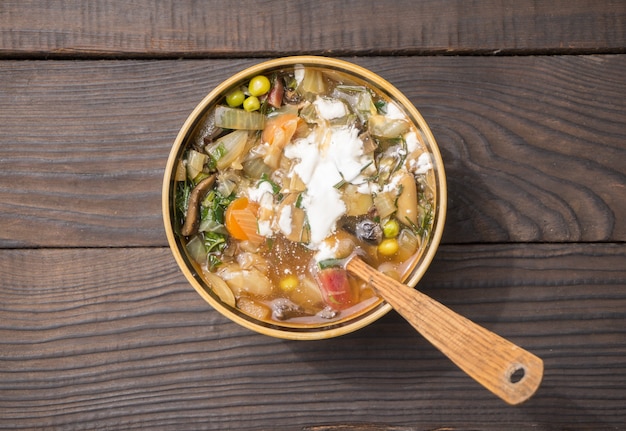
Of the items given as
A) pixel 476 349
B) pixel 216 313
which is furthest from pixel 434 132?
pixel 216 313

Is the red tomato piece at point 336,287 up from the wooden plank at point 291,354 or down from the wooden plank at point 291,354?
up

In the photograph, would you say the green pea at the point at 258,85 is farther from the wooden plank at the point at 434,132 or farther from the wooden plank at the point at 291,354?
the wooden plank at the point at 291,354

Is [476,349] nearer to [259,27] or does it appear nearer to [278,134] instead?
[278,134]

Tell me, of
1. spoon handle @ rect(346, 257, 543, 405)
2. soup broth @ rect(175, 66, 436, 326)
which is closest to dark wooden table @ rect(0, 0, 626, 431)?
soup broth @ rect(175, 66, 436, 326)

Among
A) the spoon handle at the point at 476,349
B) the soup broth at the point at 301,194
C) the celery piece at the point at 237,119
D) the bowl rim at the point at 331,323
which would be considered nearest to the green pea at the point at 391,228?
the soup broth at the point at 301,194

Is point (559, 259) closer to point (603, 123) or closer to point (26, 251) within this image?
point (603, 123)

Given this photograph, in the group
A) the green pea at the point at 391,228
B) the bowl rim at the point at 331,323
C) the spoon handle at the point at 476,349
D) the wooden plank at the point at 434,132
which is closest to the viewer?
the spoon handle at the point at 476,349
